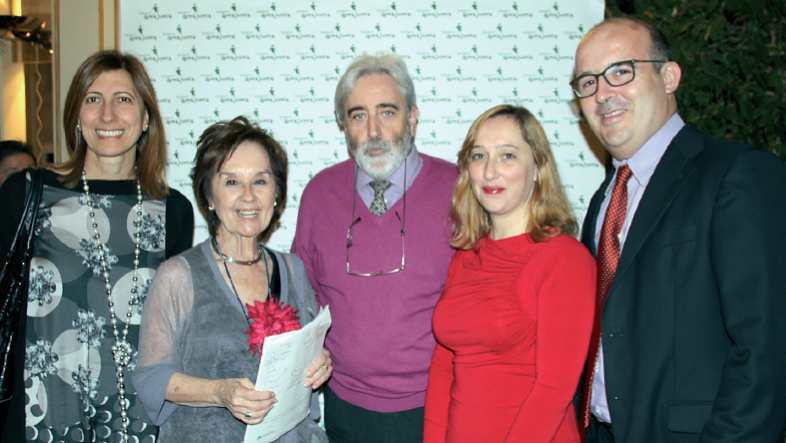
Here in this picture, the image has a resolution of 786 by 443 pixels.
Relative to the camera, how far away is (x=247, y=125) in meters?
2.25

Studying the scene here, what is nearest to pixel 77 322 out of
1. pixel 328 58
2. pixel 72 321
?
pixel 72 321

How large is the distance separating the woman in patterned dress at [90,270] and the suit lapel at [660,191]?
2.01m

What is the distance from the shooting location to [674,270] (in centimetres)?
175

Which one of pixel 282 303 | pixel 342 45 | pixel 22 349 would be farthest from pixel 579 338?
pixel 342 45

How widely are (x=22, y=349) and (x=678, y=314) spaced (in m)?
2.59

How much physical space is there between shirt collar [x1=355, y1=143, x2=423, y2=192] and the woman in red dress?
51 centimetres

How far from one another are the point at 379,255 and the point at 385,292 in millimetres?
190

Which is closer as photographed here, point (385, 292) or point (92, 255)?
point (92, 255)

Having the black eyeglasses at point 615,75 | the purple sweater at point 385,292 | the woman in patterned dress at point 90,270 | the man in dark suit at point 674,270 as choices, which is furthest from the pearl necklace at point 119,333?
the black eyeglasses at point 615,75

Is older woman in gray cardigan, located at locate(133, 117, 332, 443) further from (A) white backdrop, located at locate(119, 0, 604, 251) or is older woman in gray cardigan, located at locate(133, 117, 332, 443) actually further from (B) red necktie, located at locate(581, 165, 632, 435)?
(A) white backdrop, located at locate(119, 0, 604, 251)

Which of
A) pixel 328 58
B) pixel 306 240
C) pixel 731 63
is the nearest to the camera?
pixel 306 240

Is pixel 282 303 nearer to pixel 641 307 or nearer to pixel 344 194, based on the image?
pixel 344 194

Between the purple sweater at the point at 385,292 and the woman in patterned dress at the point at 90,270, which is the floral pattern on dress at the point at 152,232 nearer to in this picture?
the woman in patterned dress at the point at 90,270

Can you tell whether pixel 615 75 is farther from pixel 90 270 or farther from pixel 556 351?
pixel 90 270
